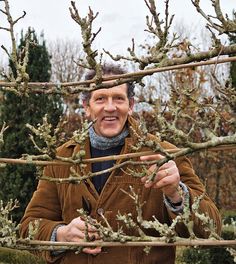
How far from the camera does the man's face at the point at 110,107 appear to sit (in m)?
2.68

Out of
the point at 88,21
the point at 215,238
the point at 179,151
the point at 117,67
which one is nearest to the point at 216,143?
the point at 179,151

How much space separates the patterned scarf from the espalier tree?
21.9ft

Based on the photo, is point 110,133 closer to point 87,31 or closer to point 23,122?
point 87,31

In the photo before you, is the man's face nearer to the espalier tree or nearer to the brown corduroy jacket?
the brown corduroy jacket

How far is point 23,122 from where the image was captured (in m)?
9.87

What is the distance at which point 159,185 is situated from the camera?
1.90 m

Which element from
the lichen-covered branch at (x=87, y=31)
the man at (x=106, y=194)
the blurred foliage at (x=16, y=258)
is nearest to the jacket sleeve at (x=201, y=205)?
the man at (x=106, y=194)

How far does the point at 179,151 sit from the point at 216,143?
88 mm

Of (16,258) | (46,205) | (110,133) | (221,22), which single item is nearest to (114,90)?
(110,133)

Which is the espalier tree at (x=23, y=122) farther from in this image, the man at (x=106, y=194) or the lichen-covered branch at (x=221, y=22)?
the lichen-covered branch at (x=221, y=22)

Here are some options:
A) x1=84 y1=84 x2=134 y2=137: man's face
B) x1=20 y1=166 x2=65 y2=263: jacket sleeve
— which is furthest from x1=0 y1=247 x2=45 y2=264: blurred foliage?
x1=84 y1=84 x2=134 y2=137: man's face

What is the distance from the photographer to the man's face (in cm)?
268

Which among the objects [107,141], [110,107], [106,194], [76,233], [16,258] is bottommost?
[16,258]

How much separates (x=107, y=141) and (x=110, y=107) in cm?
19
